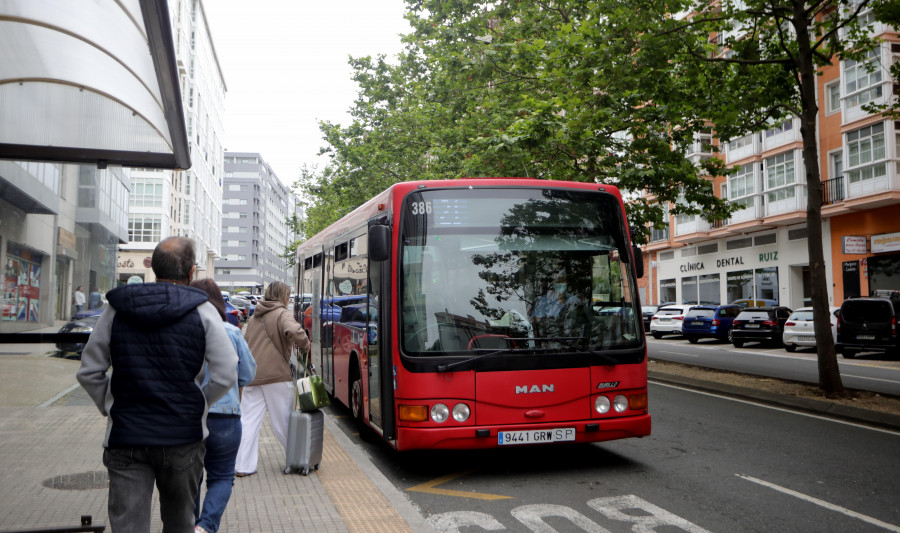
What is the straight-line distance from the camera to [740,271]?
40.2m

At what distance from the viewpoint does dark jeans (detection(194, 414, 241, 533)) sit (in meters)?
4.68

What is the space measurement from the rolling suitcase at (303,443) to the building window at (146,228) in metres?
57.7

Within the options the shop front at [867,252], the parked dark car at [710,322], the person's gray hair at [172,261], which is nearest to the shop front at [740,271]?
the shop front at [867,252]

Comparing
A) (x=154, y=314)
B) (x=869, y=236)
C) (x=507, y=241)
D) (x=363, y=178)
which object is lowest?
(x=154, y=314)

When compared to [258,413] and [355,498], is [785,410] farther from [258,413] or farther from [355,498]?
[258,413]

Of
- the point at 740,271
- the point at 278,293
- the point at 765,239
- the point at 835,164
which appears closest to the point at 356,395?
the point at 278,293

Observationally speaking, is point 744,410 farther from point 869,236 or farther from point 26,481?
point 869,236

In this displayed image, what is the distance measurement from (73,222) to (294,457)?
8.90 feet

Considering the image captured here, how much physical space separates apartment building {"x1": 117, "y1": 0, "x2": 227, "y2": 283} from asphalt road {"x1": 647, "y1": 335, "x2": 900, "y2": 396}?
31709 mm

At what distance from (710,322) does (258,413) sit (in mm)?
26308

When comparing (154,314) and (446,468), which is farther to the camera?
(446,468)

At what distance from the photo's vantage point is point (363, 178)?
33.0 metres

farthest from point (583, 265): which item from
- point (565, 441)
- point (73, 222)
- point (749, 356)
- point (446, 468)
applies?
point (749, 356)

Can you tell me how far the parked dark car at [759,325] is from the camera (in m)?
27.0
